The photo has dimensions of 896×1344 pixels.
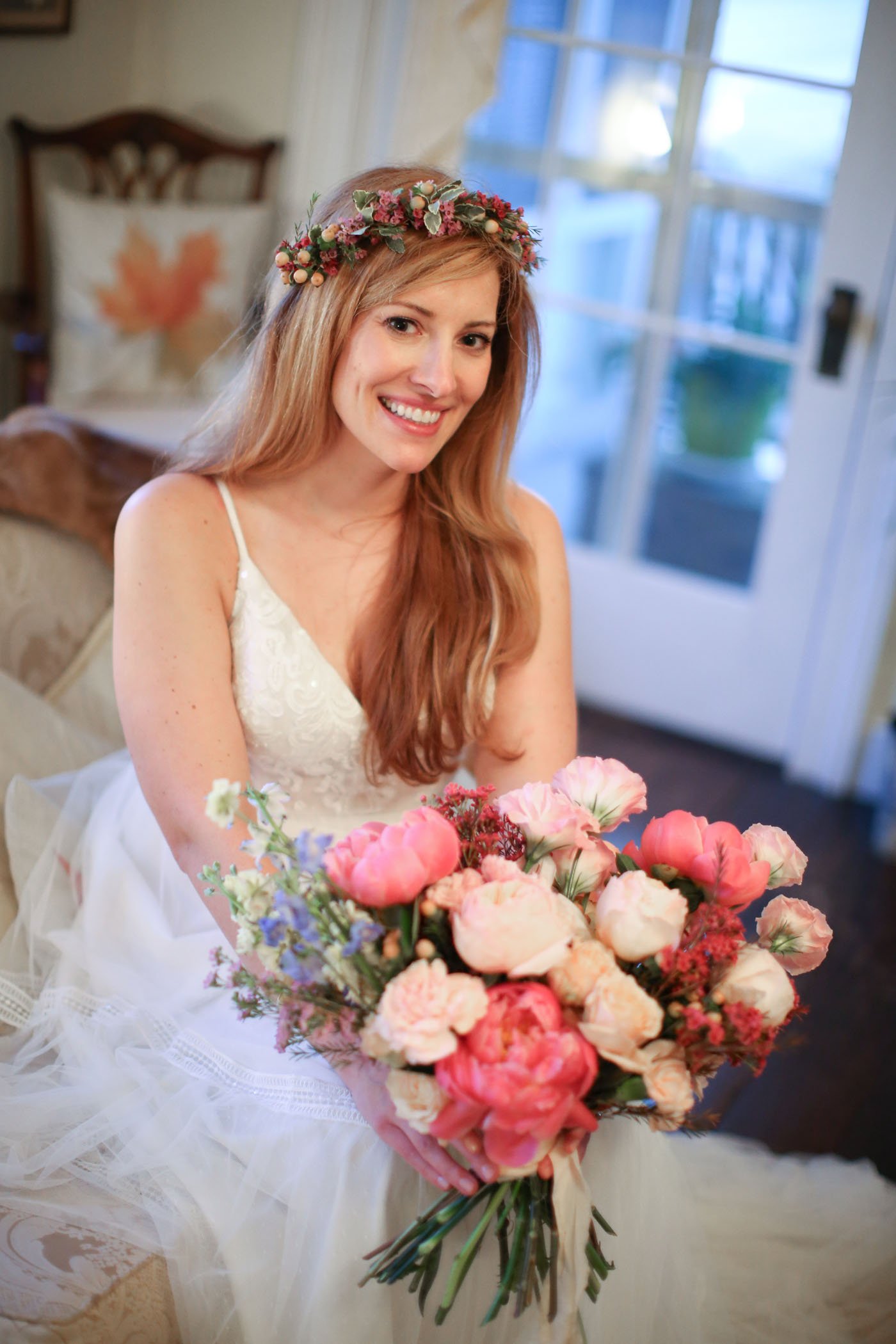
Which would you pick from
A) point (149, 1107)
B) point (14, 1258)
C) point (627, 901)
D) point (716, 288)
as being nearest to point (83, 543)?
point (149, 1107)

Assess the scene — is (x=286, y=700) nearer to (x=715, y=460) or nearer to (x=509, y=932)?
(x=509, y=932)

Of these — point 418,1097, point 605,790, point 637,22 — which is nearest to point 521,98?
point 637,22

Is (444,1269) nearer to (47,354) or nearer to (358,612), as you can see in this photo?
(358,612)

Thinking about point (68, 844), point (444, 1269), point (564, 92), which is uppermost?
point (564, 92)

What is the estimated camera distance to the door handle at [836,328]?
289cm

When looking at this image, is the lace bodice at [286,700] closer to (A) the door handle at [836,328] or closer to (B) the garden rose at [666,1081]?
(B) the garden rose at [666,1081]

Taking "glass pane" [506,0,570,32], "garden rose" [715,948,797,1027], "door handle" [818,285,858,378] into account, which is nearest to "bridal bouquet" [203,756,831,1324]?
"garden rose" [715,948,797,1027]

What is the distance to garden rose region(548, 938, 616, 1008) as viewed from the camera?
0.89 m

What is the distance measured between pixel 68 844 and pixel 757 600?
2.14 metres

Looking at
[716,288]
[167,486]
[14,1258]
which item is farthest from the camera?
[716,288]

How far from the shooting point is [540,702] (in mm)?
1613

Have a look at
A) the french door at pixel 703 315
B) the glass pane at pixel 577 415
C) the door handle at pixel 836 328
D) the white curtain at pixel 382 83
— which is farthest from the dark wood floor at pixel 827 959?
the white curtain at pixel 382 83

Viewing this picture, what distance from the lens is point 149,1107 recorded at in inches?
48.4

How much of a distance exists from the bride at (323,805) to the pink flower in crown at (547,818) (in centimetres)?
26
